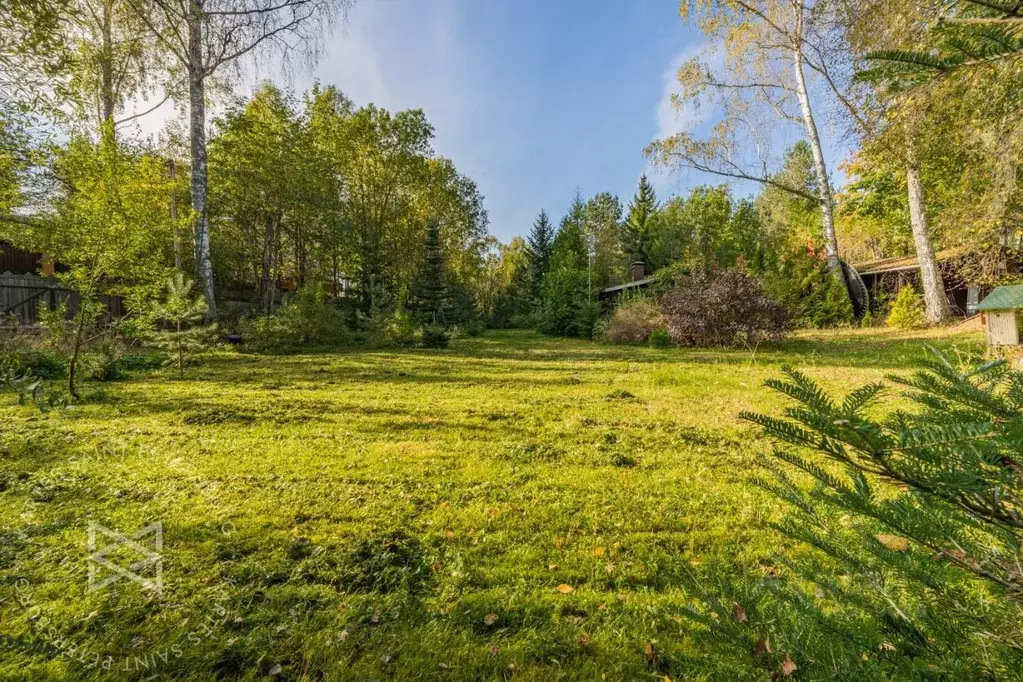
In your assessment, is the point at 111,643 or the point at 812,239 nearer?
the point at 111,643

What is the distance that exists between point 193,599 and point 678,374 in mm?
6743

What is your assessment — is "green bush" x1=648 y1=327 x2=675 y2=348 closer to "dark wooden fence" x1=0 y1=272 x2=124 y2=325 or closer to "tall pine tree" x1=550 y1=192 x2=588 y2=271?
"tall pine tree" x1=550 y1=192 x2=588 y2=271

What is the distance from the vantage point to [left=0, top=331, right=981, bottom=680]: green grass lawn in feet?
5.26

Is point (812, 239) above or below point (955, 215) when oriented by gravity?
above

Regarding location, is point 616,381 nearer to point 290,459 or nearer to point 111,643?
point 290,459

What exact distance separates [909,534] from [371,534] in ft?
7.66

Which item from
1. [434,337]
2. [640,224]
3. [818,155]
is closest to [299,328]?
[434,337]

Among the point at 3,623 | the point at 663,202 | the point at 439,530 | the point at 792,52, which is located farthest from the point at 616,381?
the point at 663,202

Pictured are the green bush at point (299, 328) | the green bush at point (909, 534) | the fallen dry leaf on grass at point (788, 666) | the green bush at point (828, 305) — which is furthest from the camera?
the green bush at point (828, 305)

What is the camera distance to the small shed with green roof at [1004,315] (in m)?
6.33

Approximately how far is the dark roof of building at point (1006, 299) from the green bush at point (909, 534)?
824cm

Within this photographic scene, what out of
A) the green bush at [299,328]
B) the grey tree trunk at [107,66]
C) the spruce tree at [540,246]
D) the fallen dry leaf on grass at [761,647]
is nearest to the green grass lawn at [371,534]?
the fallen dry leaf on grass at [761,647]

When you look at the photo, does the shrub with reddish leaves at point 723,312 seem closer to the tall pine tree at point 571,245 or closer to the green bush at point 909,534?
Result: the green bush at point 909,534

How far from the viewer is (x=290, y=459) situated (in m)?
3.36
